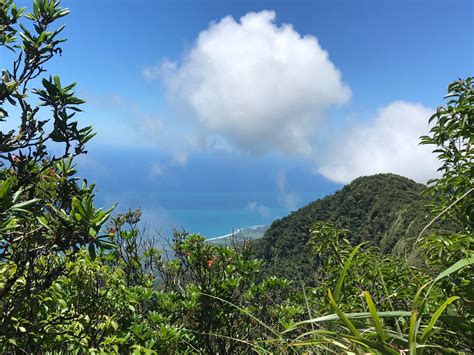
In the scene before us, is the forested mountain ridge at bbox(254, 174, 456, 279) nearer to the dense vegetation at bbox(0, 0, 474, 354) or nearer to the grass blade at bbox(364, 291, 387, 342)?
the dense vegetation at bbox(0, 0, 474, 354)

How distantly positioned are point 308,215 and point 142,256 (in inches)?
2097

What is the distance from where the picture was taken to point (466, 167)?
2781 mm

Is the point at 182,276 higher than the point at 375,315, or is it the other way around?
the point at 182,276

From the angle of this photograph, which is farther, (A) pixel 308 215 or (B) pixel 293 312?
(A) pixel 308 215

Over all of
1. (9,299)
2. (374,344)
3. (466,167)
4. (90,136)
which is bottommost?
(374,344)

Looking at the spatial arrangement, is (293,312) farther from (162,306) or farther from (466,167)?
A: (466,167)

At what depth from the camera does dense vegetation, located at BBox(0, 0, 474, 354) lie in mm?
1584

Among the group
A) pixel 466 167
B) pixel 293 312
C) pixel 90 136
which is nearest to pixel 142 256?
pixel 293 312

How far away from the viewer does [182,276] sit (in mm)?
5238

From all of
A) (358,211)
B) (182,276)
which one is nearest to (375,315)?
(182,276)

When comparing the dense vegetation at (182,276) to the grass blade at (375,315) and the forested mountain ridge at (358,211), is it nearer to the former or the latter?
the grass blade at (375,315)

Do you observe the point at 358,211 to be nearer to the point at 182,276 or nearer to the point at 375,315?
the point at 182,276

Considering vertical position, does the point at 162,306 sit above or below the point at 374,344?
above

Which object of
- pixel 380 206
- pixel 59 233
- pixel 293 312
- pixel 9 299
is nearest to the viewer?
pixel 59 233
